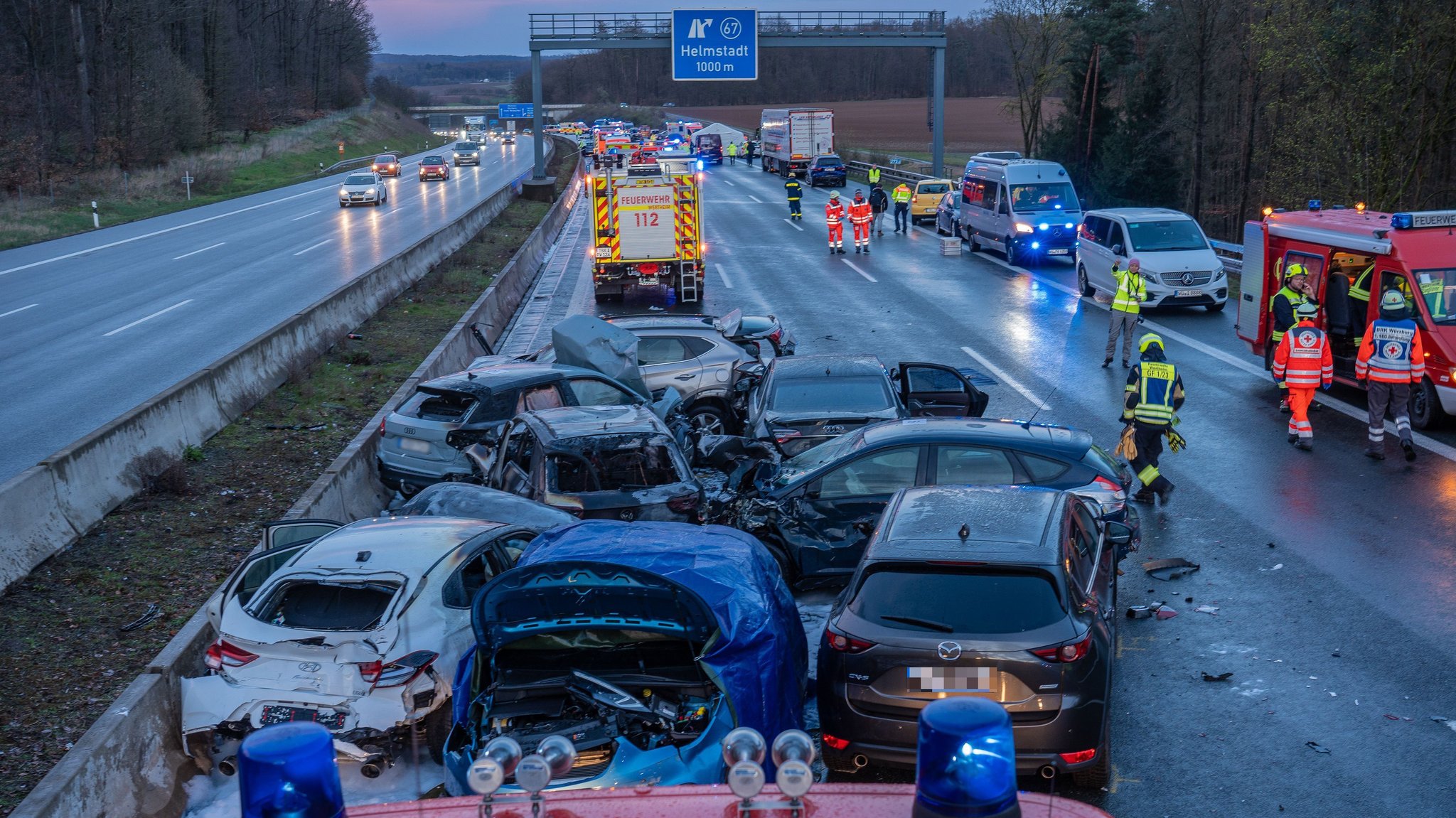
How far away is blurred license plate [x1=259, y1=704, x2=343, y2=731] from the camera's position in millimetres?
6539

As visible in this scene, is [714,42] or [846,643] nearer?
[846,643]

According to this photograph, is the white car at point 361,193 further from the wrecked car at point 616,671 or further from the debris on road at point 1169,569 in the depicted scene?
the wrecked car at point 616,671

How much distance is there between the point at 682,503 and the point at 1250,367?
1182 centimetres

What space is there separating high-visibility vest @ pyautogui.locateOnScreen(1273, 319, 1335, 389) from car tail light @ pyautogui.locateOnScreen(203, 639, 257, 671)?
36.8 ft

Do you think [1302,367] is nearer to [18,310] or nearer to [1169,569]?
[1169,569]

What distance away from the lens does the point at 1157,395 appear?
11.9 metres

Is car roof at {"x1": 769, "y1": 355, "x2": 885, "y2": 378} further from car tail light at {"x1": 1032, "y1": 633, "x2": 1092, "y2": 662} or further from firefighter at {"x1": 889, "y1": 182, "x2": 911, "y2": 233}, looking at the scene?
firefighter at {"x1": 889, "y1": 182, "x2": 911, "y2": 233}

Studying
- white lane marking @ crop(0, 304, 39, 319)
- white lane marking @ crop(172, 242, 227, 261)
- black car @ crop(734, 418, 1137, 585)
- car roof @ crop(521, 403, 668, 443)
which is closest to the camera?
black car @ crop(734, 418, 1137, 585)

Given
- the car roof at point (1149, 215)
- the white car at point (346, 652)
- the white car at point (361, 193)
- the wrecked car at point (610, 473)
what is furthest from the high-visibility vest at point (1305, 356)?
the white car at point (361, 193)

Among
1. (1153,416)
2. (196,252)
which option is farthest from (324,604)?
(196,252)

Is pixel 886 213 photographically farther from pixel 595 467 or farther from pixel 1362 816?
pixel 1362 816

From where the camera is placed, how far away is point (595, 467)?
10.2 m

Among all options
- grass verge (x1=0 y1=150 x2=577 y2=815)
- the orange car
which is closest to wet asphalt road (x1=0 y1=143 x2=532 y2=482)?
grass verge (x1=0 y1=150 x2=577 y2=815)

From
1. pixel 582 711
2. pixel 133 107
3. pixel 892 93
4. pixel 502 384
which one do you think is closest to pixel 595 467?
pixel 502 384
